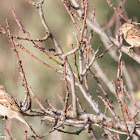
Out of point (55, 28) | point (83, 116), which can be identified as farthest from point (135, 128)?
point (55, 28)

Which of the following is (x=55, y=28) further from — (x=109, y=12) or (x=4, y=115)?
(x=4, y=115)

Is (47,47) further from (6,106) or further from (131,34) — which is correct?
(6,106)

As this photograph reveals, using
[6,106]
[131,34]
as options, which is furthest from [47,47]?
[6,106]

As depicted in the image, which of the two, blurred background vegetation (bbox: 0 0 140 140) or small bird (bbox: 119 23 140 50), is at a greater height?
blurred background vegetation (bbox: 0 0 140 140)

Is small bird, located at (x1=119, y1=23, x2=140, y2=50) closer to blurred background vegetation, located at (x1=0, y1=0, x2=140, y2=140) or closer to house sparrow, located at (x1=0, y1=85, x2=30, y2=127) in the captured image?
house sparrow, located at (x1=0, y1=85, x2=30, y2=127)

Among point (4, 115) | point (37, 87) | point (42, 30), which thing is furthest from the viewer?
point (42, 30)

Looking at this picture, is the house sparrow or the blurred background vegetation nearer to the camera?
the house sparrow

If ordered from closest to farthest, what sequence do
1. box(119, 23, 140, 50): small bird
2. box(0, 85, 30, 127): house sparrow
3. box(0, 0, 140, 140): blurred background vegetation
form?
box(0, 85, 30, 127): house sparrow
box(119, 23, 140, 50): small bird
box(0, 0, 140, 140): blurred background vegetation

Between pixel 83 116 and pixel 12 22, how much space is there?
7.55 m

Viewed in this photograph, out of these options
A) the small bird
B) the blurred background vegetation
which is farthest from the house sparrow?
the blurred background vegetation

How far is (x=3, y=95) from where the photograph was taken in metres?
3.75

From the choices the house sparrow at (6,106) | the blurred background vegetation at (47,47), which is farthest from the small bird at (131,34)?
the blurred background vegetation at (47,47)

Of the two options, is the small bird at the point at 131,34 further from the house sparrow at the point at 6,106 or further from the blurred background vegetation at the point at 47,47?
the blurred background vegetation at the point at 47,47

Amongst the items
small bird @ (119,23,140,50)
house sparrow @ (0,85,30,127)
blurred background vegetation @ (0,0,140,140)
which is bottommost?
house sparrow @ (0,85,30,127)
